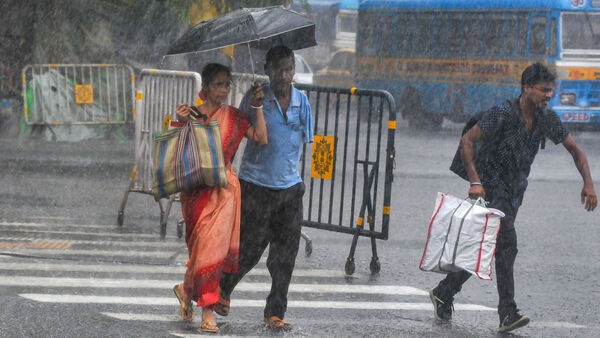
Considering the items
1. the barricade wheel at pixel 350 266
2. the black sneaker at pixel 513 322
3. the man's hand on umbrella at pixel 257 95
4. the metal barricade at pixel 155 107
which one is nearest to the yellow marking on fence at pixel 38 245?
the metal barricade at pixel 155 107

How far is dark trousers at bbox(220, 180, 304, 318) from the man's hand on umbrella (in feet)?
1.67

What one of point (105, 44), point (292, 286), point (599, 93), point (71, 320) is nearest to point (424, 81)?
point (599, 93)

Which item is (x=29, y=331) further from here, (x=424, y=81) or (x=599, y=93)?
(x=424, y=81)

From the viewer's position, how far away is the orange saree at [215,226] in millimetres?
6812

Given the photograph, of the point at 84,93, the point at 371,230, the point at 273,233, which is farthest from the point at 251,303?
the point at 84,93

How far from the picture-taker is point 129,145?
A: 1897 cm

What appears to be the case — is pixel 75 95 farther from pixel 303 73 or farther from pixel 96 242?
pixel 303 73

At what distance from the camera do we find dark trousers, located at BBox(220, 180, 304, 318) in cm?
710

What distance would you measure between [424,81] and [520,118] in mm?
19635

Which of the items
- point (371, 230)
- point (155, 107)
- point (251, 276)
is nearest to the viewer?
point (251, 276)

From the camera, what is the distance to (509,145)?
7.39m

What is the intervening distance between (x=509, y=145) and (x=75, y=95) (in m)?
11.8

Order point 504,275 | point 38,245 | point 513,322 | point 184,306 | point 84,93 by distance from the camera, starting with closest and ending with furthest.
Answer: point 184,306
point 513,322
point 504,275
point 38,245
point 84,93

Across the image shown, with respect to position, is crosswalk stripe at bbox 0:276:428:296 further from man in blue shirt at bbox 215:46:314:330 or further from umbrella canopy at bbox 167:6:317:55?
umbrella canopy at bbox 167:6:317:55
